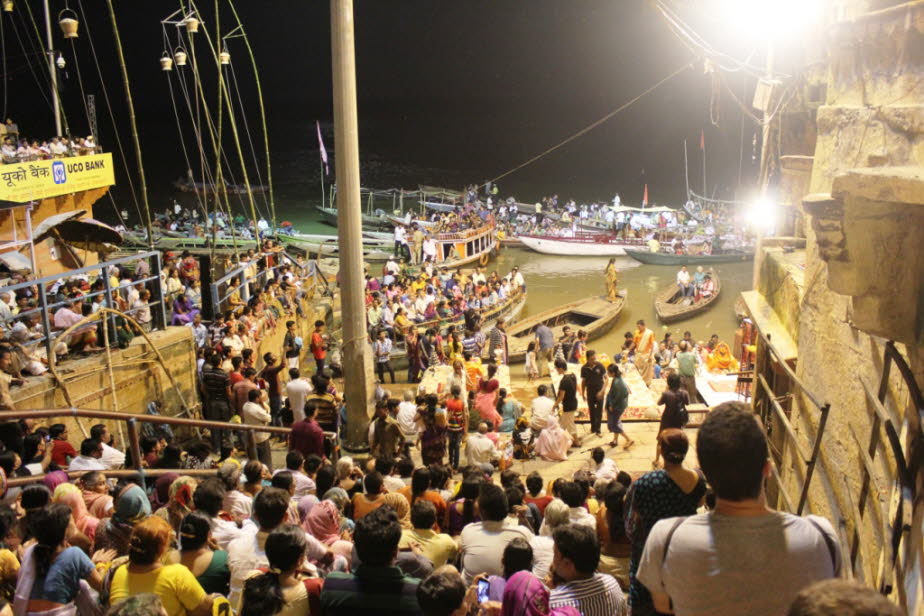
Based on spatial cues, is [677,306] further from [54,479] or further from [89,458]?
[54,479]

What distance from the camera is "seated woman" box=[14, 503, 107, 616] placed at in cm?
423

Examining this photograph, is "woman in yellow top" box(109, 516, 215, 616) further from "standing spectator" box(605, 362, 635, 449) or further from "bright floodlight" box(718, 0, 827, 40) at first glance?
"standing spectator" box(605, 362, 635, 449)

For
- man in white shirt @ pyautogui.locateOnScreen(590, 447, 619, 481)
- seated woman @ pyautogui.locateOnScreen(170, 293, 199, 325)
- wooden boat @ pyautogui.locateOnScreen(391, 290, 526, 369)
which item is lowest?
wooden boat @ pyautogui.locateOnScreen(391, 290, 526, 369)

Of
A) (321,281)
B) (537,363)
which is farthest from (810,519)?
(321,281)

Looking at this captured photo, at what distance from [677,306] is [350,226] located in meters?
23.7

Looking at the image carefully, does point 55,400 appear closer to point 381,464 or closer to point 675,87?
point 381,464

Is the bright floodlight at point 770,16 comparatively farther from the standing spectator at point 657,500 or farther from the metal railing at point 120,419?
the metal railing at point 120,419

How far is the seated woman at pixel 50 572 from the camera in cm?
423

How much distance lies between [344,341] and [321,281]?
12.6 meters

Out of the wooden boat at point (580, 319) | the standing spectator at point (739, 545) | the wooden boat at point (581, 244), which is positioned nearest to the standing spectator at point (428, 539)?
the standing spectator at point (739, 545)

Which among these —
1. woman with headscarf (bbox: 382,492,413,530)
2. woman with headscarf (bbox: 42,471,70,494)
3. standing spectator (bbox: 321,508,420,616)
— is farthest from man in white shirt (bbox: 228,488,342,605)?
woman with headscarf (bbox: 42,471,70,494)

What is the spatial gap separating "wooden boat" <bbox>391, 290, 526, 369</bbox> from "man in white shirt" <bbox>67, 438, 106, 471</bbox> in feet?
44.8

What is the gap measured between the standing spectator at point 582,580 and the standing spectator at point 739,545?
1272 millimetres

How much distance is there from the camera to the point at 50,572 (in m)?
4.29
